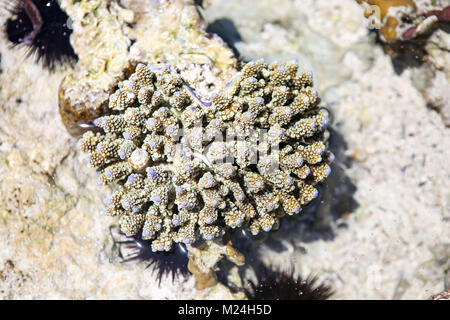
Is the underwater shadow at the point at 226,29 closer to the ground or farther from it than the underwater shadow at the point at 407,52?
farther from it

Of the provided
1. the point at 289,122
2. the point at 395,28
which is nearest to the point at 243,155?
the point at 289,122

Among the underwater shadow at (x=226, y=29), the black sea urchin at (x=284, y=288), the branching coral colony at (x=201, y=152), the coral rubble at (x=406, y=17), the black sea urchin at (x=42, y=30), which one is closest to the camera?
the branching coral colony at (x=201, y=152)

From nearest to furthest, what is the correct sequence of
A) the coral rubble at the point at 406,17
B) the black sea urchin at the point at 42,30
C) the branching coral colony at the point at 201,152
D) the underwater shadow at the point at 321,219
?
the branching coral colony at the point at 201,152
the black sea urchin at the point at 42,30
the coral rubble at the point at 406,17
the underwater shadow at the point at 321,219

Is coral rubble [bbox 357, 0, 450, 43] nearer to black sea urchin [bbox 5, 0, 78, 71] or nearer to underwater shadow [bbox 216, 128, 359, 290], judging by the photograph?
underwater shadow [bbox 216, 128, 359, 290]

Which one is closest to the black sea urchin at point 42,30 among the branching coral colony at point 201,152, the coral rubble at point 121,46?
the coral rubble at point 121,46

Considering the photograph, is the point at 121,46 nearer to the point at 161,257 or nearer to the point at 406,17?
the point at 161,257

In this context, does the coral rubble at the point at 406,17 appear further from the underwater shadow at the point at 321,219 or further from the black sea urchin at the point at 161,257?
the black sea urchin at the point at 161,257

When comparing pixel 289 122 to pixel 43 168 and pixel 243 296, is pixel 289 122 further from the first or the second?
pixel 43 168
